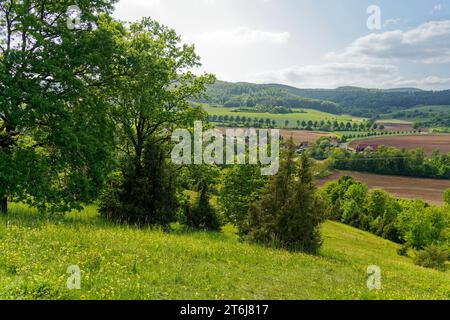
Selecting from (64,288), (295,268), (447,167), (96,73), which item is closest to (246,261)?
(295,268)

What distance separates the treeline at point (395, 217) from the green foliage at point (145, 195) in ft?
112

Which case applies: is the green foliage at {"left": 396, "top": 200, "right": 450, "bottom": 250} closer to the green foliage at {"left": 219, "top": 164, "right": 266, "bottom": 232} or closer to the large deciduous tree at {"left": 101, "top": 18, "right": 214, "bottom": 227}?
the green foliage at {"left": 219, "top": 164, "right": 266, "bottom": 232}

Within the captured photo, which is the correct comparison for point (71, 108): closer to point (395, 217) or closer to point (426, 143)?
point (395, 217)

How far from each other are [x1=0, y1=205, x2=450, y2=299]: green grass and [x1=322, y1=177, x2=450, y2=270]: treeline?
3618 cm

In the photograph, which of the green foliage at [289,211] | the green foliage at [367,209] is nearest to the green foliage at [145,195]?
the green foliage at [289,211]

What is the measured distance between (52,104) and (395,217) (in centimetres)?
9182

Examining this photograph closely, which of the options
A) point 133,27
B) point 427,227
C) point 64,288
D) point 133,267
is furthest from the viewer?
point 427,227

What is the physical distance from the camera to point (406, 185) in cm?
11512

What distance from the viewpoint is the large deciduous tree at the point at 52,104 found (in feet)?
55.3

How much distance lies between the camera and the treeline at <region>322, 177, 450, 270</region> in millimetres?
67419

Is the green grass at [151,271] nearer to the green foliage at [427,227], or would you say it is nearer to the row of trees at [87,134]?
the row of trees at [87,134]
